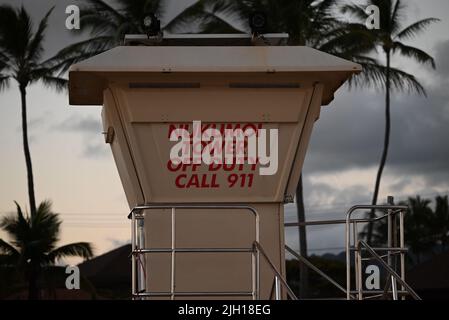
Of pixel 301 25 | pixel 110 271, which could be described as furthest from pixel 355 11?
pixel 110 271

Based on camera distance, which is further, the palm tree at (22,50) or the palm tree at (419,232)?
the palm tree at (419,232)

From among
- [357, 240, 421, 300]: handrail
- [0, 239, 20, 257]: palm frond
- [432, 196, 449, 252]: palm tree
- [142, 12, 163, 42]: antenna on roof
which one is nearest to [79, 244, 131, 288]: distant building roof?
[0, 239, 20, 257]: palm frond

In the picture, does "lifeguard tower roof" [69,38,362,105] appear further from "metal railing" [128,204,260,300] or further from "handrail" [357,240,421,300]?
"handrail" [357,240,421,300]

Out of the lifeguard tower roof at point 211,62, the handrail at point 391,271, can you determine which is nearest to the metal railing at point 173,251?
the handrail at point 391,271

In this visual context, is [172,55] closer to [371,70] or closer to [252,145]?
[252,145]

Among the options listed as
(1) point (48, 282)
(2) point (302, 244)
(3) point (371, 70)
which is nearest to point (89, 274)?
(1) point (48, 282)

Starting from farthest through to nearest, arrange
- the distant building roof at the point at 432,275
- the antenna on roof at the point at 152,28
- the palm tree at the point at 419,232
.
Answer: the palm tree at the point at 419,232
the distant building roof at the point at 432,275
the antenna on roof at the point at 152,28

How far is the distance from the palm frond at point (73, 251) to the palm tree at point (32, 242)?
0.28 meters

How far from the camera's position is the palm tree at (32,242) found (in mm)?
39750

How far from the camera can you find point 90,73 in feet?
31.1

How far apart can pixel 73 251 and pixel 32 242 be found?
2726 mm

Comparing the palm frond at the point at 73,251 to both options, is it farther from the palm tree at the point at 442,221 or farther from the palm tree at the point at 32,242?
the palm tree at the point at 442,221

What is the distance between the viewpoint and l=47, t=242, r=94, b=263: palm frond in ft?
135

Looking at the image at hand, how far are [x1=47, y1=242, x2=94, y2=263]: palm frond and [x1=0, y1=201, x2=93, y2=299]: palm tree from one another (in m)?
0.28
